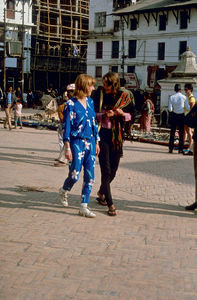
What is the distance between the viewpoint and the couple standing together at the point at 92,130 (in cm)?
657

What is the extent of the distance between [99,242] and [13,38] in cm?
5595

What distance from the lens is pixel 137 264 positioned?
16.1ft

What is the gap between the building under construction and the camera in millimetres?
62312

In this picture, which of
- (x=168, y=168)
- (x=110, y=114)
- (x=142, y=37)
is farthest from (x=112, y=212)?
(x=142, y=37)

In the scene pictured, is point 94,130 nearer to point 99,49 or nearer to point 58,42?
point 99,49

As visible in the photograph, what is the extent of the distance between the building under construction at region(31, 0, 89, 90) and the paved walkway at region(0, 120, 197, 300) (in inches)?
2114

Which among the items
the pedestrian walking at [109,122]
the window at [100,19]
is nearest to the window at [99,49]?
the window at [100,19]

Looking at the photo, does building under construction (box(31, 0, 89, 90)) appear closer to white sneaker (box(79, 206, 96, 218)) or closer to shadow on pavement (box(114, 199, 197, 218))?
shadow on pavement (box(114, 199, 197, 218))

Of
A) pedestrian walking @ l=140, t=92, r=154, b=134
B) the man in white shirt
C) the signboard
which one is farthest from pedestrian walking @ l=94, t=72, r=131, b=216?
the signboard

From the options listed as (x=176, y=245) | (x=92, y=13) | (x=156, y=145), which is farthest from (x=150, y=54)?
(x=176, y=245)

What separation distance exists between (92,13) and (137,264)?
56.8m

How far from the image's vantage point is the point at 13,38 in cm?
5909

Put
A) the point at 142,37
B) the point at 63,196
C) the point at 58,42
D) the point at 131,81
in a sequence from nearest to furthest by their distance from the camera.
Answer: the point at 63,196, the point at 131,81, the point at 142,37, the point at 58,42

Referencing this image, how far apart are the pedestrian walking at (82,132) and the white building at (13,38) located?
50.6 metres
